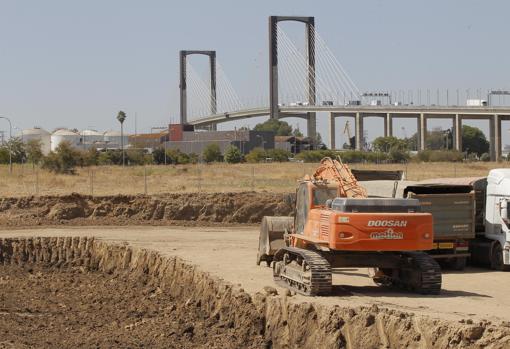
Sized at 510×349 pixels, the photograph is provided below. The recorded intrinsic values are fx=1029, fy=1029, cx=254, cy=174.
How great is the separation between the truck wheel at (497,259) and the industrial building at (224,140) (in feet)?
365

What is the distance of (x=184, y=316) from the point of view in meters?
21.2

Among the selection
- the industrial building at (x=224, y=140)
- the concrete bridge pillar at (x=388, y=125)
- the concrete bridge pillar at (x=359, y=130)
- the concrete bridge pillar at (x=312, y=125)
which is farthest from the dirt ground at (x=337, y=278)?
the industrial building at (x=224, y=140)

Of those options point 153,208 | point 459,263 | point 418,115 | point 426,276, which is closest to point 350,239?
point 426,276

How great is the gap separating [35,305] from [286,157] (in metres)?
90.7

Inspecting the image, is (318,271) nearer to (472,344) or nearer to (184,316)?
(184,316)

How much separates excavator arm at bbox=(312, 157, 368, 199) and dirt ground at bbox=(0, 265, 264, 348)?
12.9 ft

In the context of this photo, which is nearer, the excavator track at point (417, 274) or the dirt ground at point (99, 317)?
the dirt ground at point (99, 317)

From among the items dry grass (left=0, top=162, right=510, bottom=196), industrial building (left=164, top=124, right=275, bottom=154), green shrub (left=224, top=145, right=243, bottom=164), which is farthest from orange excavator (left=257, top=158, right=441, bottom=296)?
industrial building (left=164, top=124, right=275, bottom=154)

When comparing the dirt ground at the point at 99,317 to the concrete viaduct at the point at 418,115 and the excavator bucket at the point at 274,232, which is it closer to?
the excavator bucket at the point at 274,232

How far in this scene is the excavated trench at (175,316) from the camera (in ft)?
52.3

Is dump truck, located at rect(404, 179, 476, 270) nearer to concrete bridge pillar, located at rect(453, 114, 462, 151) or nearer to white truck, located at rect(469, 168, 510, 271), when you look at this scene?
white truck, located at rect(469, 168, 510, 271)

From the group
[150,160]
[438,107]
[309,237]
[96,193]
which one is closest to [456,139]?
[438,107]

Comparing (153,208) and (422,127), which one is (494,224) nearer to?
(153,208)

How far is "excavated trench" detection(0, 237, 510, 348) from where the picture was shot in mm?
15953
